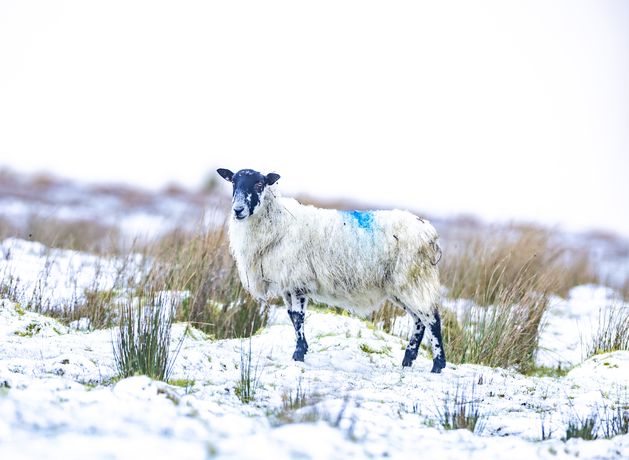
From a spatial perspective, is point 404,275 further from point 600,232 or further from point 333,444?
point 600,232

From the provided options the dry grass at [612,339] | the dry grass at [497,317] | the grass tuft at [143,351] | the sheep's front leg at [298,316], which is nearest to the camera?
the grass tuft at [143,351]

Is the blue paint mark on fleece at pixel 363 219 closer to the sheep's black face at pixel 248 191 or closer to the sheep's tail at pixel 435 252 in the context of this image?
the sheep's tail at pixel 435 252

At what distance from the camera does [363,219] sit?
6.02m

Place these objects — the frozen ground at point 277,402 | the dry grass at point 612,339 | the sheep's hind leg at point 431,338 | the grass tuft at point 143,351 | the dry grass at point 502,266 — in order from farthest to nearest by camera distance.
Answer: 1. the dry grass at point 502,266
2. the dry grass at point 612,339
3. the sheep's hind leg at point 431,338
4. the grass tuft at point 143,351
5. the frozen ground at point 277,402

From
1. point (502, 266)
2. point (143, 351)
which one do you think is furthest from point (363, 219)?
point (502, 266)

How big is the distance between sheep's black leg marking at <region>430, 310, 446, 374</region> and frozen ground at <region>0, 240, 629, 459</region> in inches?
5.6

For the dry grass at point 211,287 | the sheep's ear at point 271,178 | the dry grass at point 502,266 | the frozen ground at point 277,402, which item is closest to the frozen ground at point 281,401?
the frozen ground at point 277,402

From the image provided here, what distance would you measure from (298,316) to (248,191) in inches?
46.5

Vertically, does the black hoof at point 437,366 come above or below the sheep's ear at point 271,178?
below

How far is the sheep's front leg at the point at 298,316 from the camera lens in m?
5.72

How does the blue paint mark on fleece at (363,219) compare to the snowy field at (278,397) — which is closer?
the snowy field at (278,397)

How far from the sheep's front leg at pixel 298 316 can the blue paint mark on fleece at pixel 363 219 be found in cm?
82

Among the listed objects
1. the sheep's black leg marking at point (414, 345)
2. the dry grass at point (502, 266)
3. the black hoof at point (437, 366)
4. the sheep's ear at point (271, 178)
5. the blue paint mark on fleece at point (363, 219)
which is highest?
the sheep's ear at point (271, 178)

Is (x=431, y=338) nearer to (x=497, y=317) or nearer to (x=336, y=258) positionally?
(x=497, y=317)
